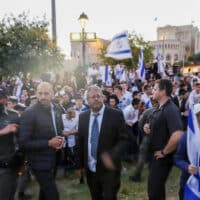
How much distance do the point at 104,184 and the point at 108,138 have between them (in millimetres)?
557

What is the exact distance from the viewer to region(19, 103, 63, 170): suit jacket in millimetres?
4777

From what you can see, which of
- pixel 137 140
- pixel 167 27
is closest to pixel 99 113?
pixel 137 140

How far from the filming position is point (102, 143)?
4895mm

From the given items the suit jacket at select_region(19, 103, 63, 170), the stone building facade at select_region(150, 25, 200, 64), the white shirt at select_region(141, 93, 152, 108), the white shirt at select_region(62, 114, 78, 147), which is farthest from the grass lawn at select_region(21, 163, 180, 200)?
the stone building facade at select_region(150, 25, 200, 64)

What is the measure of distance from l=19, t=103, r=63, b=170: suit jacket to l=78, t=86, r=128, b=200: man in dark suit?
427mm

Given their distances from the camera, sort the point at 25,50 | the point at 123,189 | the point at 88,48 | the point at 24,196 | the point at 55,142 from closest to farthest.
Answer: the point at 55,142 → the point at 24,196 → the point at 123,189 → the point at 25,50 → the point at 88,48

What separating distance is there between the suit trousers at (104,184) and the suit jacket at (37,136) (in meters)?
0.54

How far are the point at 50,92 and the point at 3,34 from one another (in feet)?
45.3

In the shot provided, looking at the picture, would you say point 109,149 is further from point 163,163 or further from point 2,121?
point 2,121

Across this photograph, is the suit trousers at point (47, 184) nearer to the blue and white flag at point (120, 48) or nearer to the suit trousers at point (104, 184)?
the suit trousers at point (104, 184)

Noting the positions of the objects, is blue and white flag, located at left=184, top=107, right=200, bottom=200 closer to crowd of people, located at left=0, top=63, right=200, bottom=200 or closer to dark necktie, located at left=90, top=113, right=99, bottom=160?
crowd of people, located at left=0, top=63, right=200, bottom=200

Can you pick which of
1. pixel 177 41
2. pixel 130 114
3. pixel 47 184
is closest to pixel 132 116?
pixel 130 114

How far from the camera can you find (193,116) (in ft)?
12.6

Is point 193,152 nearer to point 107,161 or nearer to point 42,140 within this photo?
point 107,161
